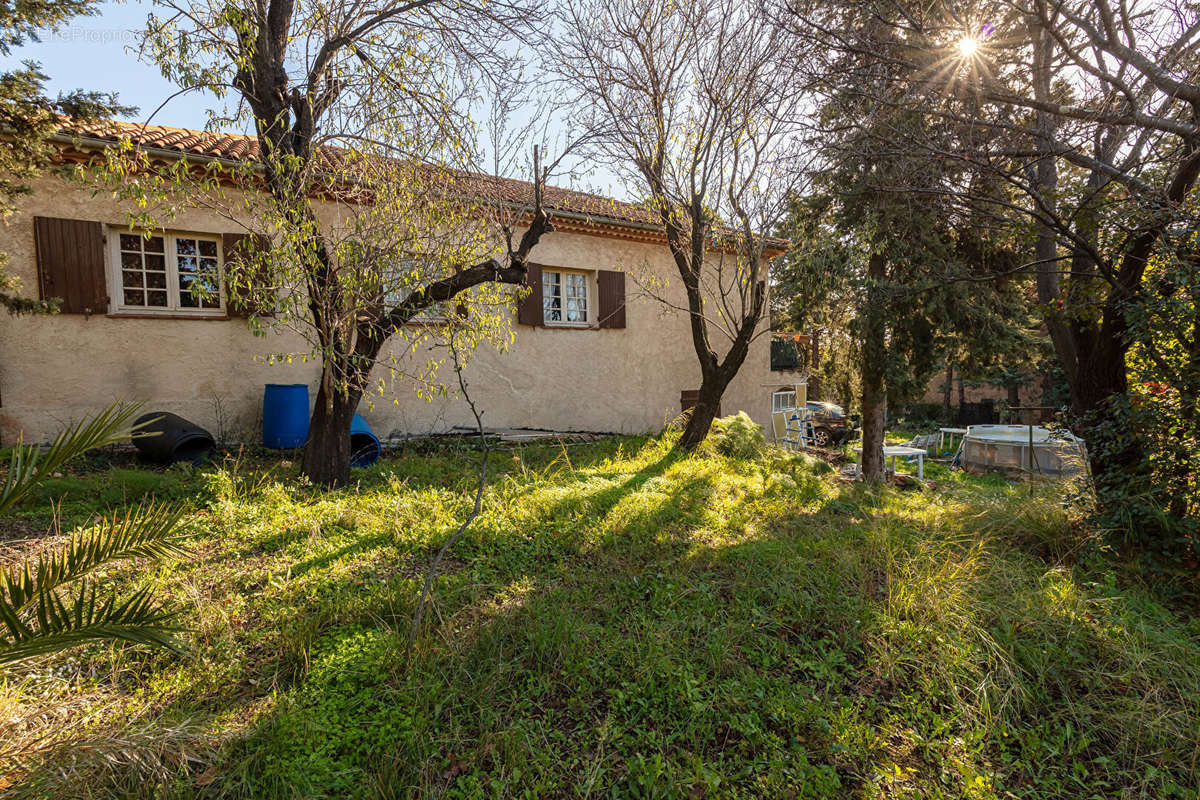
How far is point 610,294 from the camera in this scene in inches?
393

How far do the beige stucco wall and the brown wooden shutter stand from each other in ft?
0.49

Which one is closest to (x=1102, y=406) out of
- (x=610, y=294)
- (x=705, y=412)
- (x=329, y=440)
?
(x=705, y=412)

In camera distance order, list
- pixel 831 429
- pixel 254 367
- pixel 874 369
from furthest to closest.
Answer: pixel 831 429
pixel 874 369
pixel 254 367

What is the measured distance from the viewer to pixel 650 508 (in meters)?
4.86

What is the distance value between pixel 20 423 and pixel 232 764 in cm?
721

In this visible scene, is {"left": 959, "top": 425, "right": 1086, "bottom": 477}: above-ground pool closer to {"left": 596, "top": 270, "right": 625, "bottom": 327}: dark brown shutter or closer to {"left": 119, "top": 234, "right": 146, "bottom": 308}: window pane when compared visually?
{"left": 596, "top": 270, "right": 625, "bottom": 327}: dark brown shutter

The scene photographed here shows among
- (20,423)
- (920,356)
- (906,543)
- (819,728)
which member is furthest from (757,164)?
(20,423)

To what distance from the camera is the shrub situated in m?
7.51

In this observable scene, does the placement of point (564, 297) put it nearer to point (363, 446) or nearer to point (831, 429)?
point (363, 446)

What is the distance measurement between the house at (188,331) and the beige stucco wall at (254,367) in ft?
0.06

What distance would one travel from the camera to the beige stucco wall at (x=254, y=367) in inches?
251

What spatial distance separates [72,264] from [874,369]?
36.1 ft

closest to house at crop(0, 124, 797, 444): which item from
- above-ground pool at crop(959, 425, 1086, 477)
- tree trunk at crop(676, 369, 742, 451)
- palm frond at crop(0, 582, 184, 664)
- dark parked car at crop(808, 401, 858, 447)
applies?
tree trunk at crop(676, 369, 742, 451)

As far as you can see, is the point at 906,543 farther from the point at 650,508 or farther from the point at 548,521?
the point at 548,521
